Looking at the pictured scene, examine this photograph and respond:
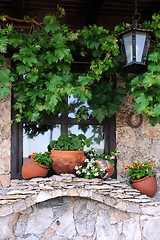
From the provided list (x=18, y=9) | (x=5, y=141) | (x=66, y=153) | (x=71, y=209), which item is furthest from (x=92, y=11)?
(x=71, y=209)

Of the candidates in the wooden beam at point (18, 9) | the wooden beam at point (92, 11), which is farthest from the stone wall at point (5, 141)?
the wooden beam at point (92, 11)

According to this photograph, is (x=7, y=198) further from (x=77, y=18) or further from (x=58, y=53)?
(x=77, y=18)

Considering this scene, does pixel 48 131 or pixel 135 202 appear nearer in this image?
pixel 135 202

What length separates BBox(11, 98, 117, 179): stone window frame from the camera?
402 centimetres

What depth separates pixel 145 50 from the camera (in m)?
3.07

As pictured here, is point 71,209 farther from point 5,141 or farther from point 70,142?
point 5,141

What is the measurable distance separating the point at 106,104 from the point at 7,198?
1.71 m

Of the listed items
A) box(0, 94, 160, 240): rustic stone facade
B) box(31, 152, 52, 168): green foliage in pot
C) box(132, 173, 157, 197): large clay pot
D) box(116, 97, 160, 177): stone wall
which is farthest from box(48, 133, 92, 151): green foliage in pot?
box(132, 173, 157, 197): large clay pot

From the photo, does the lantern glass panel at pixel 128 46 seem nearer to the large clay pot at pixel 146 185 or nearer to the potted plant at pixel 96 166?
the potted plant at pixel 96 166

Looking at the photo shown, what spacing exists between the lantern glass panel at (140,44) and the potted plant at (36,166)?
1.72 metres

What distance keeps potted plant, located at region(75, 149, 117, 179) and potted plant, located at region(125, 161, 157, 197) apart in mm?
298

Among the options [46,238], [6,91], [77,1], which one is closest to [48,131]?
[6,91]

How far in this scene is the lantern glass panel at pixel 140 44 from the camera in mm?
3029

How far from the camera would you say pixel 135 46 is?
9.91 ft
